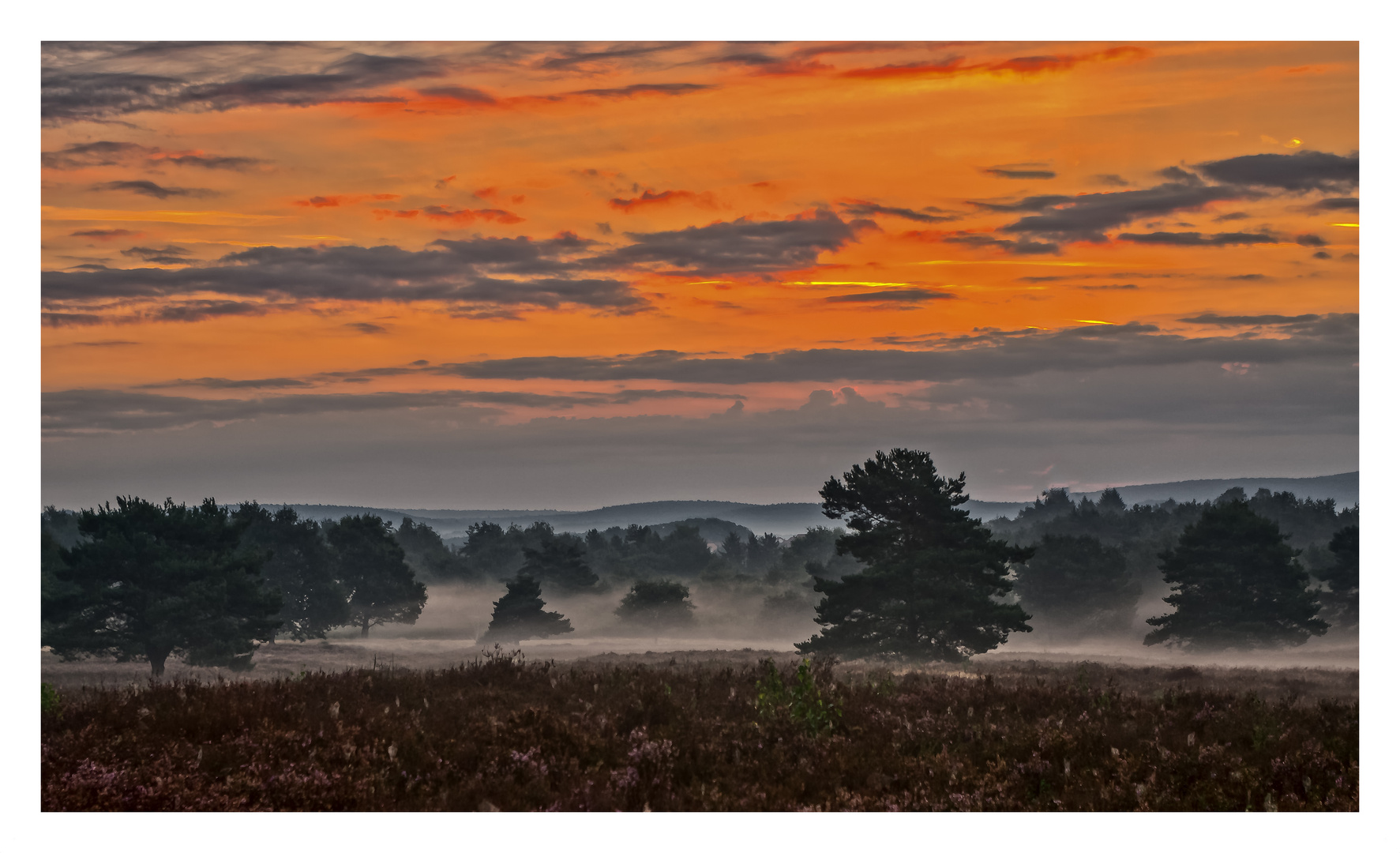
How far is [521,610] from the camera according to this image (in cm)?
6731

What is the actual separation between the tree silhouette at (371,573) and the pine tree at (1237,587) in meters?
48.8

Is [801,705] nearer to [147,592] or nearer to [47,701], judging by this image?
[47,701]

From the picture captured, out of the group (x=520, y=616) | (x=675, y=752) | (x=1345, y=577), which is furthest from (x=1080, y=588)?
(x=675, y=752)

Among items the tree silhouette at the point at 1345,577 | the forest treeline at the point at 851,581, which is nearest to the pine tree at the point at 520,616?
the forest treeline at the point at 851,581

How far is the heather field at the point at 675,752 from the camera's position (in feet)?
26.2

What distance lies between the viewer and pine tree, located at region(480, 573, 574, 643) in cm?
6688

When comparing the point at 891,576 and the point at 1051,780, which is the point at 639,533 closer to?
the point at 891,576

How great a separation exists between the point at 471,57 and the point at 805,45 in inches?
160

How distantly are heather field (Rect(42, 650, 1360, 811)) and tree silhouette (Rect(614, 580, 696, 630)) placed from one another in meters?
71.3

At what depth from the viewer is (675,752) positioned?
348 inches

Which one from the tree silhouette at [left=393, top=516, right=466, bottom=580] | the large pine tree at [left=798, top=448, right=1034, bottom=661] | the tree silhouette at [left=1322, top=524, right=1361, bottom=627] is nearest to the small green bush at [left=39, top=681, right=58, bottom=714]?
the large pine tree at [left=798, top=448, right=1034, bottom=661]

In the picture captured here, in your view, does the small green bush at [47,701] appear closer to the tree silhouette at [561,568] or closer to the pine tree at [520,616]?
the pine tree at [520,616]

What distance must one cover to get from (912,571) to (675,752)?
29.0 meters

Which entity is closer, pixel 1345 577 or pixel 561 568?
pixel 1345 577
